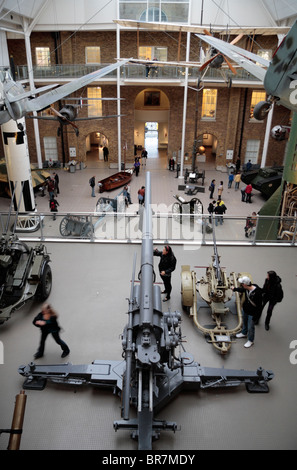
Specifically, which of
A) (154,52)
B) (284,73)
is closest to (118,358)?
(284,73)

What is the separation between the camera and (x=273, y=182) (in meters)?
20.2

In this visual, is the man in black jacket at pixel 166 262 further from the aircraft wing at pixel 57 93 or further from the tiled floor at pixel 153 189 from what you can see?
the tiled floor at pixel 153 189

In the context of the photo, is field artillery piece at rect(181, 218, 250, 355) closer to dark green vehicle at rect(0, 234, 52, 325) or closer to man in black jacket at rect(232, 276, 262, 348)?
man in black jacket at rect(232, 276, 262, 348)

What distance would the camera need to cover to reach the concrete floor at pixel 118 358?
5.23 m

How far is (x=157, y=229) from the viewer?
10.6m

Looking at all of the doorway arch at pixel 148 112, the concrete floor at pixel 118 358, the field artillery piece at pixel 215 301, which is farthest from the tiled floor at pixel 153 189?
the field artillery piece at pixel 215 301

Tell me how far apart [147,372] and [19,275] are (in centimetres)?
414

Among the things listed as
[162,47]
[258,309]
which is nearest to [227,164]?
[162,47]

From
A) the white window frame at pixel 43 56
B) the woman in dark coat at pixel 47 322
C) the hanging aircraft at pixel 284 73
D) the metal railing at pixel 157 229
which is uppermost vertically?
the white window frame at pixel 43 56

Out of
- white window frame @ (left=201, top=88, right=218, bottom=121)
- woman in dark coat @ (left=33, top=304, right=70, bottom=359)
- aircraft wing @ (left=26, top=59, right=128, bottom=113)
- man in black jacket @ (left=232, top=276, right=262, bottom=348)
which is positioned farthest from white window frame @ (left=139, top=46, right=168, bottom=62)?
woman in dark coat @ (left=33, top=304, right=70, bottom=359)

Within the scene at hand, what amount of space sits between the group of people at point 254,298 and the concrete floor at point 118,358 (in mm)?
257

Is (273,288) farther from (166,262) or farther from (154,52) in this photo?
(154,52)

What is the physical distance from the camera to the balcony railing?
2245 cm

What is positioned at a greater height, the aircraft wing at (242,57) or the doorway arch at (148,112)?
the doorway arch at (148,112)
